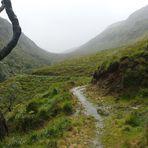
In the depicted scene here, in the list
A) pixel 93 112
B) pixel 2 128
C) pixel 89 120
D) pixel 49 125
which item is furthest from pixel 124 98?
pixel 2 128

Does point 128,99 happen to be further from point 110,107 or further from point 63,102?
point 63,102

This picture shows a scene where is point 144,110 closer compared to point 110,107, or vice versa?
point 144,110

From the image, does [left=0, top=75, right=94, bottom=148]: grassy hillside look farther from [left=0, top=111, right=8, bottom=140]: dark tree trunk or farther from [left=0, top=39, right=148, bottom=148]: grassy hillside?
[left=0, top=111, right=8, bottom=140]: dark tree trunk

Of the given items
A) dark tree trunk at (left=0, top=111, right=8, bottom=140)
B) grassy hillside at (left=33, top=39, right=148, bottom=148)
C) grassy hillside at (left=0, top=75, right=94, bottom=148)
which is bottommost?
grassy hillside at (left=33, top=39, right=148, bottom=148)

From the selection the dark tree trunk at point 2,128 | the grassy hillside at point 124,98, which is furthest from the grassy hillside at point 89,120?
the dark tree trunk at point 2,128

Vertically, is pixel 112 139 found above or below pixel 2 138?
below

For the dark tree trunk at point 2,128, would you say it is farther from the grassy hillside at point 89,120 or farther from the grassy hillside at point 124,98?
the grassy hillside at point 124,98

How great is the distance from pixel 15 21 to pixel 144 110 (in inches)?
403

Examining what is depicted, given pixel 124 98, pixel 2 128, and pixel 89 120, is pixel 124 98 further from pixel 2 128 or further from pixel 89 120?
pixel 2 128

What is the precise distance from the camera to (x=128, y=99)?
88.3 feet

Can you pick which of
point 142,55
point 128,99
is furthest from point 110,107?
point 142,55

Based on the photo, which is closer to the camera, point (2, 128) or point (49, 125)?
point (2, 128)

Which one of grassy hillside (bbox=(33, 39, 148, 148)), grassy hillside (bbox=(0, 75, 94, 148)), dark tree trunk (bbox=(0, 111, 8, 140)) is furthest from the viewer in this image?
grassy hillside (bbox=(0, 75, 94, 148))

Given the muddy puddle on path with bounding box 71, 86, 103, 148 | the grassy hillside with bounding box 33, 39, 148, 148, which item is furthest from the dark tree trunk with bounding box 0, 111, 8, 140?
the grassy hillside with bounding box 33, 39, 148, 148
